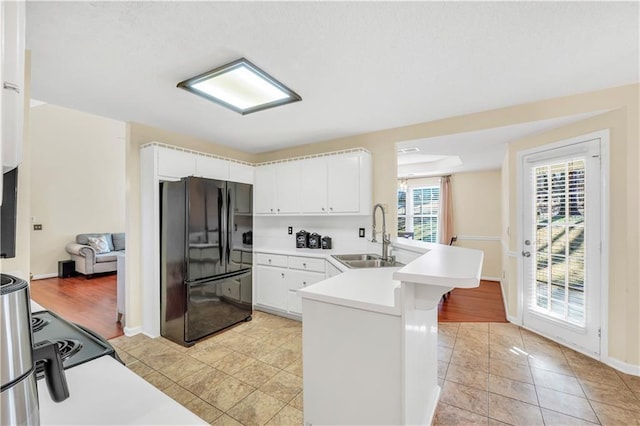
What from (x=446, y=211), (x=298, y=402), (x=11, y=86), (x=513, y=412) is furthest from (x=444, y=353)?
(x=446, y=211)

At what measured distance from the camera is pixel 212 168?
11.9 ft

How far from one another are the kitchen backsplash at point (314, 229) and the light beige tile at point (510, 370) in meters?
1.74

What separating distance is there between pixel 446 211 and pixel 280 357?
4904mm

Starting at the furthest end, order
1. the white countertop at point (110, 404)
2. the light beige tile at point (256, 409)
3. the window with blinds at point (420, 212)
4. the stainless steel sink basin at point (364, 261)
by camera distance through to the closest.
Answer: the window with blinds at point (420, 212)
the stainless steel sink basin at point (364, 261)
the light beige tile at point (256, 409)
the white countertop at point (110, 404)

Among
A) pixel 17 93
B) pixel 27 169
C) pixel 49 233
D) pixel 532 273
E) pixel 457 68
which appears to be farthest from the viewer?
pixel 49 233

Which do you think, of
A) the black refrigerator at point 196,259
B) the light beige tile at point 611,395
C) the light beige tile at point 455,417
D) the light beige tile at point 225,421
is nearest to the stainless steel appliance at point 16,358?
the light beige tile at point 225,421

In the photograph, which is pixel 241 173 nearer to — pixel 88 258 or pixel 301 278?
pixel 301 278

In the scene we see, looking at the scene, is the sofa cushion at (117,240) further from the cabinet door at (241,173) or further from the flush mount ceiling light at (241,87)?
the flush mount ceiling light at (241,87)

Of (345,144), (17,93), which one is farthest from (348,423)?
(345,144)

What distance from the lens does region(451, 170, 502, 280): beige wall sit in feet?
18.4

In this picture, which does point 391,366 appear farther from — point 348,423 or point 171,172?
point 171,172

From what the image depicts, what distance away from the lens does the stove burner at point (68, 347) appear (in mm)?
974

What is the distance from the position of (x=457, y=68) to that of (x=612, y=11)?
77cm

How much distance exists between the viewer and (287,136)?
370 centimetres
